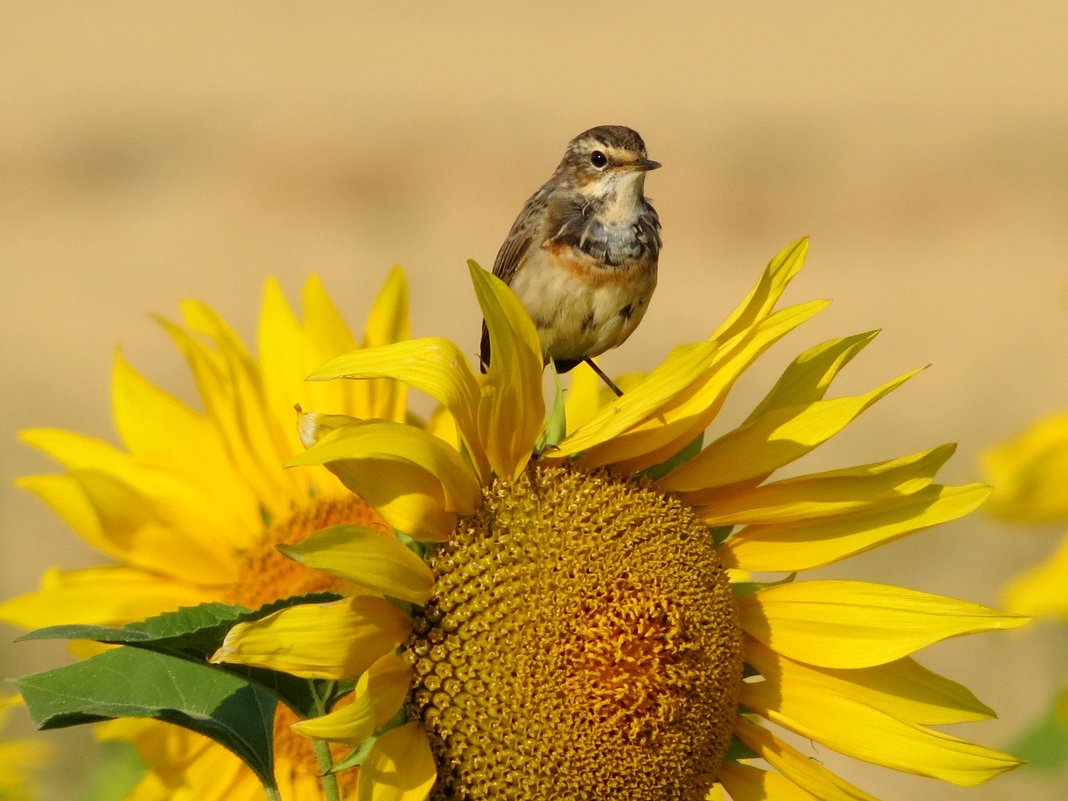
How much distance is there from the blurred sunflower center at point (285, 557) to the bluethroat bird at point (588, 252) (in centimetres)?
41

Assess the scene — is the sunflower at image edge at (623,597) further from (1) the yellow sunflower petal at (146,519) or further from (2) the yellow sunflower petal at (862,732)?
(1) the yellow sunflower petal at (146,519)

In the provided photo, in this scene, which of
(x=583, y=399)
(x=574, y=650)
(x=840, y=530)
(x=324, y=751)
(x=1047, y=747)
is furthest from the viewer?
(x=1047, y=747)

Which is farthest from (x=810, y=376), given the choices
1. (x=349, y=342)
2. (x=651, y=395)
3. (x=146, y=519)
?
(x=146, y=519)

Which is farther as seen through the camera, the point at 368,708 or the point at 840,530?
the point at 840,530

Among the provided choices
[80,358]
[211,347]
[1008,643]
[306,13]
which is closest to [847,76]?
[306,13]

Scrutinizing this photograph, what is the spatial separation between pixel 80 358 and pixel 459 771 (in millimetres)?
12529

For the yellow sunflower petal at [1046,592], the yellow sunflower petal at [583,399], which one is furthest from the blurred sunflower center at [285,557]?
the yellow sunflower petal at [1046,592]

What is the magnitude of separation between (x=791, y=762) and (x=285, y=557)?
3.05 feet

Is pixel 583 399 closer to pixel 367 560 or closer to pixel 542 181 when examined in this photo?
pixel 367 560

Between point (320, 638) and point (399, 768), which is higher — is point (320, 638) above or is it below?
above

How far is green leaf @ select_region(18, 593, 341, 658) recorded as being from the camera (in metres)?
1.74

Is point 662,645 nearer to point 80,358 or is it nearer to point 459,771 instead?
point 459,771

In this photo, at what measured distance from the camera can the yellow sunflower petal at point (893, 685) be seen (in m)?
2.41

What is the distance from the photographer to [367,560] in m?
1.96
